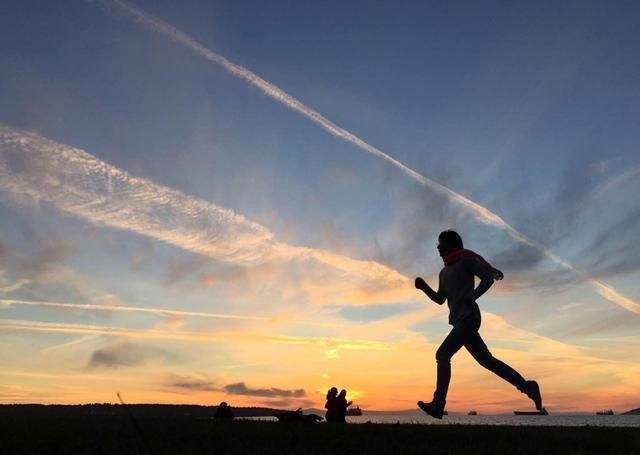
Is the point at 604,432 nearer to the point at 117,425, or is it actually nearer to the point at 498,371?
the point at 498,371

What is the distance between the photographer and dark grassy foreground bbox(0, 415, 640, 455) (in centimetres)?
849

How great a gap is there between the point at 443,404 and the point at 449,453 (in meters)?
2.11

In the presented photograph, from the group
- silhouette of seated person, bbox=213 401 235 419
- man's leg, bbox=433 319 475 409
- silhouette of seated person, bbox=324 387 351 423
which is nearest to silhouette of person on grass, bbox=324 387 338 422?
silhouette of seated person, bbox=324 387 351 423

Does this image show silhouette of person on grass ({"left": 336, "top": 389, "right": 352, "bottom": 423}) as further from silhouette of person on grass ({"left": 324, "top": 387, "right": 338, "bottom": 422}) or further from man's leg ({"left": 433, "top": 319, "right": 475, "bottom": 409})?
man's leg ({"left": 433, "top": 319, "right": 475, "bottom": 409})

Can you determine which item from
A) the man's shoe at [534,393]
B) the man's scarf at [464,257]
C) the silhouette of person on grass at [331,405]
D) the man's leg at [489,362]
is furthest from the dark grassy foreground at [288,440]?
the silhouette of person on grass at [331,405]

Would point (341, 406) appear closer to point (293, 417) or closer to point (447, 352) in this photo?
point (293, 417)

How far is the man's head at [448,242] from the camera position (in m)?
11.4

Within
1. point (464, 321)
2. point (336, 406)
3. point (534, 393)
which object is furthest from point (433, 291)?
point (336, 406)

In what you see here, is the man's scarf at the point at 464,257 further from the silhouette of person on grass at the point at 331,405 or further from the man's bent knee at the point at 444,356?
the silhouette of person on grass at the point at 331,405

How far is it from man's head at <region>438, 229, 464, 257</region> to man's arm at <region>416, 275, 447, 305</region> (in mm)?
524

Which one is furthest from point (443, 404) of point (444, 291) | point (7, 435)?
point (7, 435)

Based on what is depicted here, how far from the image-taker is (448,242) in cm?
1144

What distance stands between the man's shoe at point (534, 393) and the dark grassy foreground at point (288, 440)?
62 cm

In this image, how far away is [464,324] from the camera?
35.2 feet
